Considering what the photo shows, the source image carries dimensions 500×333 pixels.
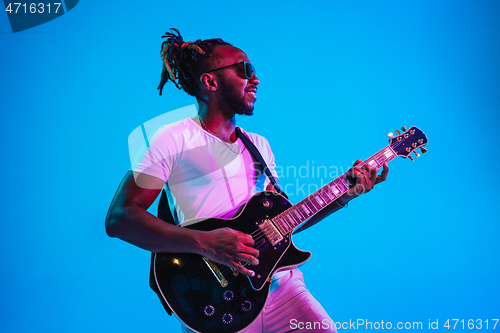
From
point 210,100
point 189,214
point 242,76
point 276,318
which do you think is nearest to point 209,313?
point 276,318

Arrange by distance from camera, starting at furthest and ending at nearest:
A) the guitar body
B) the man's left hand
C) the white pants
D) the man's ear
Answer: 1. the man's ear
2. the man's left hand
3. the white pants
4. the guitar body

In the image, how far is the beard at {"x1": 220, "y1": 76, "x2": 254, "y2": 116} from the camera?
6.00 ft

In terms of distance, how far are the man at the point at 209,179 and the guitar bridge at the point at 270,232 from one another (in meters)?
0.10

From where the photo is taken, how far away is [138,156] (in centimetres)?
150

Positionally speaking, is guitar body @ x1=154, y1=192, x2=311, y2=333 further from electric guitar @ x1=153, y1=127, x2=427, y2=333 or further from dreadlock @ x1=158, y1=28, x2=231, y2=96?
dreadlock @ x1=158, y1=28, x2=231, y2=96

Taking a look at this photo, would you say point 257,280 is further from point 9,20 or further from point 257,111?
point 9,20

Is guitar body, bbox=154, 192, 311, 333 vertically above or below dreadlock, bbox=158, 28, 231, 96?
below

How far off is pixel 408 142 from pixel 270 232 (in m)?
1.10

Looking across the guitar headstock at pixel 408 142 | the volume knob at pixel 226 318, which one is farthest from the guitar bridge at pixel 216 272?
the guitar headstock at pixel 408 142

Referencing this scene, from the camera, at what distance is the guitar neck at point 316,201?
5.10 ft

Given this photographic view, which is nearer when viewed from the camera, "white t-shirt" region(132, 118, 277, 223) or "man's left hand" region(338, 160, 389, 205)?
"white t-shirt" region(132, 118, 277, 223)

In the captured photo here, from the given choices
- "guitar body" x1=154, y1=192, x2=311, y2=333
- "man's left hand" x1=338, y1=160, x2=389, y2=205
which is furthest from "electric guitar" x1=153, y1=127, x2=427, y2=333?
"man's left hand" x1=338, y1=160, x2=389, y2=205

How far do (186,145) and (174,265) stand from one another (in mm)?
617

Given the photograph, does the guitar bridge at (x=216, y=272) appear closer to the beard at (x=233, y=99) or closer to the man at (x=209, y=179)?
the man at (x=209, y=179)
